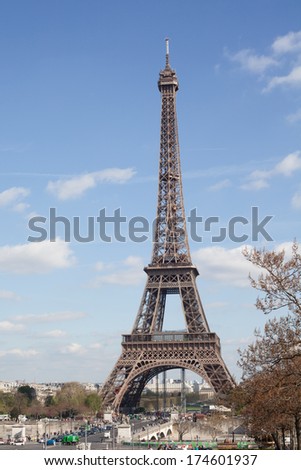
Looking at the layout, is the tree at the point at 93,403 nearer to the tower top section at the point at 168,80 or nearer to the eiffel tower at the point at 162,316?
the eiffel tower at the point at 162,316

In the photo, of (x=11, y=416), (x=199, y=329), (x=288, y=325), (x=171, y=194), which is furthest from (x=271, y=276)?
(x=11, y=416)

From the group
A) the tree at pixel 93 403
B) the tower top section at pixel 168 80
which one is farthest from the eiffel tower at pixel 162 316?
the tree at pixel 93 403

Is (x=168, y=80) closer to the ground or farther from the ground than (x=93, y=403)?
farther from the ground

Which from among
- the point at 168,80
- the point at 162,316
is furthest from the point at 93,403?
the point at 168,80

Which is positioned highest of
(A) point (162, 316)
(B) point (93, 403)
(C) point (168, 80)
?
(C) point (168, 80)

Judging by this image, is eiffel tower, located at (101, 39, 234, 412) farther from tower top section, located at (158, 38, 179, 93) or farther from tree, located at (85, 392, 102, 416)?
tree, located at (85, 392, 102, 416)

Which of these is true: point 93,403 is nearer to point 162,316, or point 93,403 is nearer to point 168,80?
point 162,316

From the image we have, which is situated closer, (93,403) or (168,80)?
(168,80)

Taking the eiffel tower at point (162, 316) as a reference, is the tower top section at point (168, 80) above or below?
above

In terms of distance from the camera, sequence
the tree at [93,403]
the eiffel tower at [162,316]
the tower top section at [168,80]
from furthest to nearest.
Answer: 1. the tree at [93,403]
2. the tower top section at [168,80]
3. the eiffel tower at [162,316]

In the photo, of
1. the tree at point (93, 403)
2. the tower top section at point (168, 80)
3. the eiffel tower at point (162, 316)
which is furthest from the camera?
the tree at point (93, 403)
